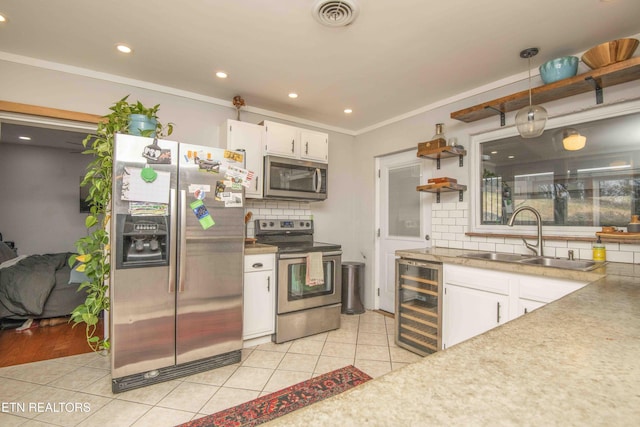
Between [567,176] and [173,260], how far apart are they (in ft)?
10.3

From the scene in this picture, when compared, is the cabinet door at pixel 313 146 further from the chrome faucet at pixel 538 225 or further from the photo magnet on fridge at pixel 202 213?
the chrome faucet at pixel 538 225

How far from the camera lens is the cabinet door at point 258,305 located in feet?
9.02

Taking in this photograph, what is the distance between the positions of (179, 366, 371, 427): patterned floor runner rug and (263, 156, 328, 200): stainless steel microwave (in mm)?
1784

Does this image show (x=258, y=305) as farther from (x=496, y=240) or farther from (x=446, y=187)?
(x=496, y=240)

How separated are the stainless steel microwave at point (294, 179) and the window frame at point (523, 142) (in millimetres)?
1570

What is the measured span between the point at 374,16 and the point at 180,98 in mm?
2114

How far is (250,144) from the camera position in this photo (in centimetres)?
311

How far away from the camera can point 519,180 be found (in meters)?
2.70

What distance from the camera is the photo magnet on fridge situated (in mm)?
2307

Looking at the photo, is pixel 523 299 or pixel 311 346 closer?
pixel 523 299

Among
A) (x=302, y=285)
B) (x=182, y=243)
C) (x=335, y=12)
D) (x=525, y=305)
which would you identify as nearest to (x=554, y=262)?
(x=525, y=305)

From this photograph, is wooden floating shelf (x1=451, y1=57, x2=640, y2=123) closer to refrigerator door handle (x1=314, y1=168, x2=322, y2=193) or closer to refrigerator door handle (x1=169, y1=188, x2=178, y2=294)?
refrigerator door handle (x1=314, y1=168, x2=322, y2=193)

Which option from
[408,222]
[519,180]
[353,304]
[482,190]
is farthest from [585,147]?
[353,304]

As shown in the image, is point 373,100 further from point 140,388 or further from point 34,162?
point 34,162
